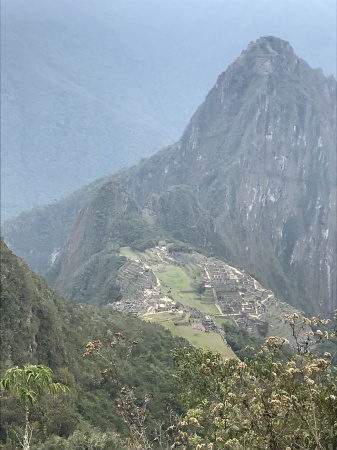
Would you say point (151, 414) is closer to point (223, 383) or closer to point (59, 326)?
point (59, 326)

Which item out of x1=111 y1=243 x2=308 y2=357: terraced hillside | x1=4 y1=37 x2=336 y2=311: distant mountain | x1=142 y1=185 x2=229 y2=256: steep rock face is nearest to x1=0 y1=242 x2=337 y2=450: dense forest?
x1=111 y1=243 x2=308 y2=357: terraced hillside

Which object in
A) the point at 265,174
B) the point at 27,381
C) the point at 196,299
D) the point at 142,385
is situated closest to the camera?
the point at 27,381

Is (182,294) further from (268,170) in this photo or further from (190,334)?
(268,170)

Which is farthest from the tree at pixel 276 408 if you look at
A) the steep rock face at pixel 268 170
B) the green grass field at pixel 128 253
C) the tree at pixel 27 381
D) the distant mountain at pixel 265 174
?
the steep rock face at pixel 268 170

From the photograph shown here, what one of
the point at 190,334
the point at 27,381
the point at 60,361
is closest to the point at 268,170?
the point at 190,334

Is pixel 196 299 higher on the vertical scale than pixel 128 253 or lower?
lower

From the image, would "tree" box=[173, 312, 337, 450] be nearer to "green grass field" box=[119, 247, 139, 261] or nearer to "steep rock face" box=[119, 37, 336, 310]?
"green grass field" box=[119, 247, 139, 261]
